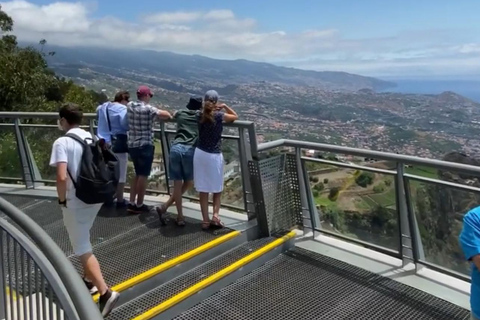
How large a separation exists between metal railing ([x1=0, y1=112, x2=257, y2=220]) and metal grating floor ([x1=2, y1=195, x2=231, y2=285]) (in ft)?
2.38

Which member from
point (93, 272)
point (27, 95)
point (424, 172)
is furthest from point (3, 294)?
point (27, 95)

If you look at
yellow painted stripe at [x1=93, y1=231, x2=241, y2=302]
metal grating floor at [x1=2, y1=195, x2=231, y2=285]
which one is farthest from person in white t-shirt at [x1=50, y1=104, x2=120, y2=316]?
Result: metal grating floor at [x1=2, y1=195, x2=231, y2=285]

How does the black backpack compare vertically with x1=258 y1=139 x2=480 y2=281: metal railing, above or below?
above

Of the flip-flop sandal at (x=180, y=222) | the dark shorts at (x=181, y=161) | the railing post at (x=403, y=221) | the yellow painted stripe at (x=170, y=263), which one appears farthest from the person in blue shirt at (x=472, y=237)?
the flip-flop sandal at (x=180, y=222)

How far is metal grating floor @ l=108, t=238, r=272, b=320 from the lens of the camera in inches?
168

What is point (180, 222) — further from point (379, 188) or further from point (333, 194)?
point (379, 188)

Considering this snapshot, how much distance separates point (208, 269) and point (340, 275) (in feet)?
4.52

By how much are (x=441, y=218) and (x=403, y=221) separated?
0.44 metres

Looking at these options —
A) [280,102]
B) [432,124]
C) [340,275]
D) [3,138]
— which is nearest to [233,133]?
[340,275]

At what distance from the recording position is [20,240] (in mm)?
2619

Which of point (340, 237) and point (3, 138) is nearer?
point (340, 237)

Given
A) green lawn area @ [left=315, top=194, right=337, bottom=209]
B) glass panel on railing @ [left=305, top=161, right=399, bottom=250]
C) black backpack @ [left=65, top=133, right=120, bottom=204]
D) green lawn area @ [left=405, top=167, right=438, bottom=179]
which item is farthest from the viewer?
green lawn area @ [left=315, top=194, right=337, bottom=209]

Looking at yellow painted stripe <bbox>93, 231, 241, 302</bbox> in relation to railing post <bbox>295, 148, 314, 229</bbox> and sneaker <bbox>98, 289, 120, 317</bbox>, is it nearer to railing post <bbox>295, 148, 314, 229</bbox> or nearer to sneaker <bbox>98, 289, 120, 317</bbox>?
sneaker <bbox>98, 289, 120, 317</bbox>

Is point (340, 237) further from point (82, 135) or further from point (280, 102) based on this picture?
point (280, 102)
